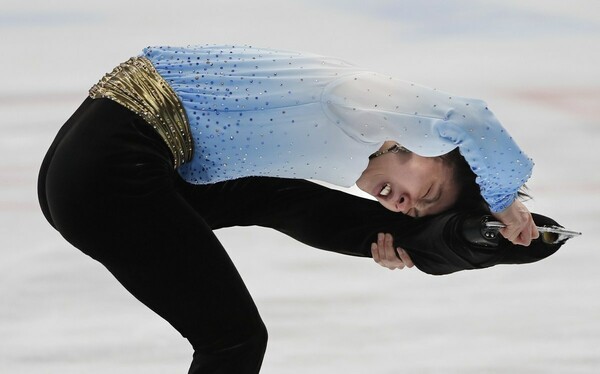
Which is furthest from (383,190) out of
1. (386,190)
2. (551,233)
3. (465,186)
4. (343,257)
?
(343,257)

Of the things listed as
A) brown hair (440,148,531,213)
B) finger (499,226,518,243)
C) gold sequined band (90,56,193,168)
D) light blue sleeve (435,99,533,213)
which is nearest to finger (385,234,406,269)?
brown hair (440,148,531,213)

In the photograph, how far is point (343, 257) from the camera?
3.65 m

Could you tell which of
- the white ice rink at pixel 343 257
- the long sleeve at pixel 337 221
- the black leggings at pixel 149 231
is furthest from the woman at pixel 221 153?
the white ice rink at pixel 343 257

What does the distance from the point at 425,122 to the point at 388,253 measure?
565 mm

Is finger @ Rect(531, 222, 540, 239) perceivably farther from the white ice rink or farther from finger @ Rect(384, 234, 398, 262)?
the white ice rink

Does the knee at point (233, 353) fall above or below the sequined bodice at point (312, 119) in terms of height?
below

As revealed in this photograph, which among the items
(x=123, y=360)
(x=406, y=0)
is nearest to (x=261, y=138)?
(x=123, y=360)

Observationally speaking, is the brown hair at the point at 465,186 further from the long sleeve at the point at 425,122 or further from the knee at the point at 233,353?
the knee at the point at 233,353

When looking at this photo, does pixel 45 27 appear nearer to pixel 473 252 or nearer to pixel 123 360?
pixel 123 360

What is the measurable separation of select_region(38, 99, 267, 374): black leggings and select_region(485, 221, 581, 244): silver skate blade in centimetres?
53

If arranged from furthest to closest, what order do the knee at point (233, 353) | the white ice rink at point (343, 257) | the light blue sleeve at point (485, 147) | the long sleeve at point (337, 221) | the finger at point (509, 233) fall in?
the white ice rink at point (343, 257), the long sleeve at point (337, 221), the finger at point (509, 233), the knee at point (233, 353), the light blue sleeve at point (485, 147)

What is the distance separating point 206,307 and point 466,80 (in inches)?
104

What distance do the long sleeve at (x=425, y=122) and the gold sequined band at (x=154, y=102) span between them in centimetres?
30

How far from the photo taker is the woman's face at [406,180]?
7.75 ft
